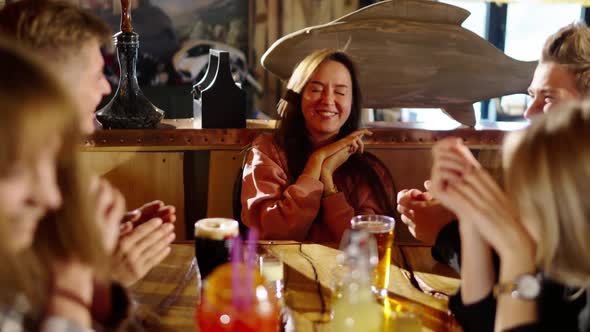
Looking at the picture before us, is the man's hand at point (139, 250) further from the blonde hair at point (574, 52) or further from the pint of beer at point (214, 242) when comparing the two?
the blonde hair at point (574, 52)

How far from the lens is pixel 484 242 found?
3.27ft

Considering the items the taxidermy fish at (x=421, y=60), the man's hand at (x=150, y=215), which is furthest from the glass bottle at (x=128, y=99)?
the man's hand at (x=150, y=215)

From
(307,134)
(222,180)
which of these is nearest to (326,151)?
(307,134)

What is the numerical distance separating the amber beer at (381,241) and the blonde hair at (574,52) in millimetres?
619

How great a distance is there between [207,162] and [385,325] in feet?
4.15

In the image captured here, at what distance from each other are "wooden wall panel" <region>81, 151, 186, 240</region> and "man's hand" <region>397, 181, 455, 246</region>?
97cm

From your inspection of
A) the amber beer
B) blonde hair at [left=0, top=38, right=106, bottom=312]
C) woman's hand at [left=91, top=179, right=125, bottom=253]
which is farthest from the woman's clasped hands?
blonde hair at [left=0, top=38, right=106, bottom=312]

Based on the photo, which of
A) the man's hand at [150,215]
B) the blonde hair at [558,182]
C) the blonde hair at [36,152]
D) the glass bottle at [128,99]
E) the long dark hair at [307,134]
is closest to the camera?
the blonde hair at [36,152]

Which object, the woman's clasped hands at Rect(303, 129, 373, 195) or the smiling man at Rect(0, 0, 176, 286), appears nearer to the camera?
the smiling man at Rect(0, 0, 176, 286)

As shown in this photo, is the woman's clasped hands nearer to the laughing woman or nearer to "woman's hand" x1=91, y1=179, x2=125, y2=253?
the laughing woman

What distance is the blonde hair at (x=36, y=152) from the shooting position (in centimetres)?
63

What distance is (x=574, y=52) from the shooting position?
4.68ft

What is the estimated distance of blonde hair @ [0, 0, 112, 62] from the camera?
1088 mm

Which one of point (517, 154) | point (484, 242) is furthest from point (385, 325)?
point (517, 154)
